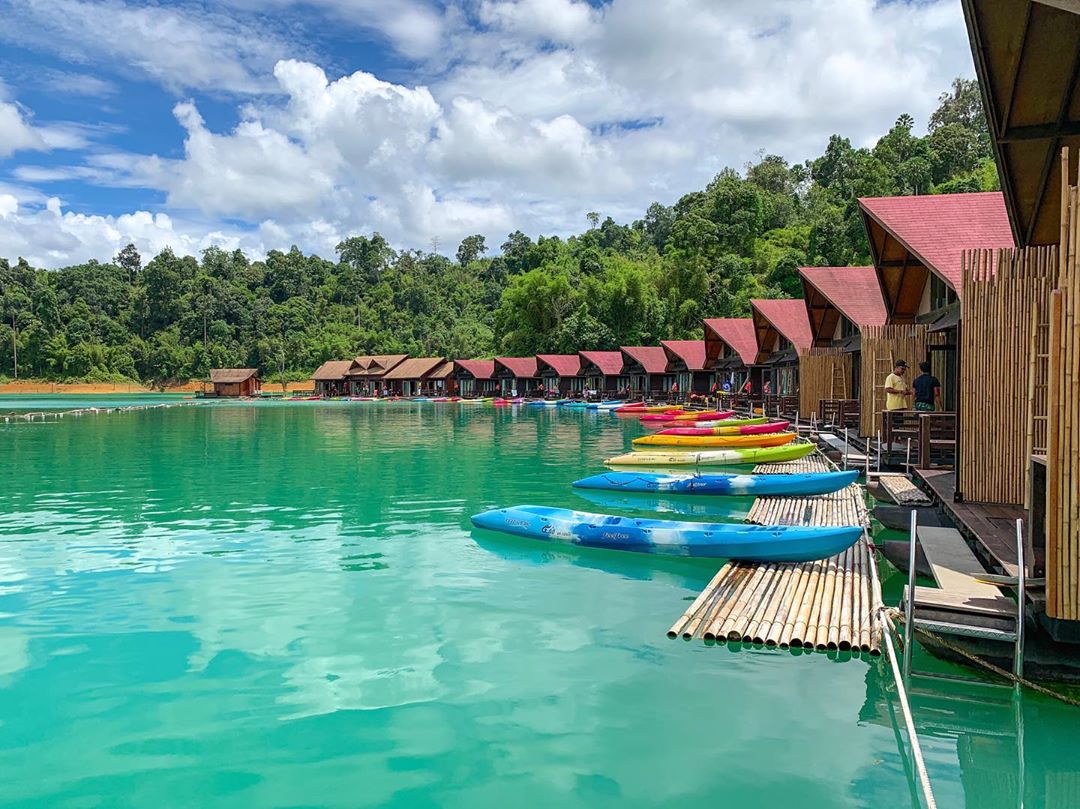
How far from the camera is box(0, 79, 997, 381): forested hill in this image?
5753cm

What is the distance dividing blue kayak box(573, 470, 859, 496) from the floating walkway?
12.4 ft

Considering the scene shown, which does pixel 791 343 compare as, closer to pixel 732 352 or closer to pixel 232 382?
pixel 732 352

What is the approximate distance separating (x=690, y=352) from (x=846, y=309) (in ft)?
76.4

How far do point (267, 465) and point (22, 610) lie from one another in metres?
13.4

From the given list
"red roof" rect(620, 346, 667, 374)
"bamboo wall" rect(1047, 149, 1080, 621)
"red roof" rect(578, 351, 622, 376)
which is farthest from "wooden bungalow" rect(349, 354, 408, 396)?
"bamboo wall" rect(1047, 149, 1080, 621)

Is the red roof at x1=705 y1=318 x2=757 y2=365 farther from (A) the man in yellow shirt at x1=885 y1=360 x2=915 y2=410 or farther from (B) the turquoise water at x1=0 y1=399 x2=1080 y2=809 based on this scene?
(B) the turquoise water at x1=0 y1=399 x2=1080 y2=809

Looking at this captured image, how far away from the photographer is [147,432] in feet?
114

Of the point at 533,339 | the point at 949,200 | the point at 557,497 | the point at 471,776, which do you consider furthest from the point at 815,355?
the point at 533,339

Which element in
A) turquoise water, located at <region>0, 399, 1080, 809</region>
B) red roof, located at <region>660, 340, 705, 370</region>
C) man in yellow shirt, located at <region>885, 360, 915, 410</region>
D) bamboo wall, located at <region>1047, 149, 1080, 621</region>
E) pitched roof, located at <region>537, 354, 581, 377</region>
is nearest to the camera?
turquoise water, located at <region>0, 399, 1080, 809</region>

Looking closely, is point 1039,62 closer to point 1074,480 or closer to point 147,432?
point 1074,480

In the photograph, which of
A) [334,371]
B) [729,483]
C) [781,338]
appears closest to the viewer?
[729,483]

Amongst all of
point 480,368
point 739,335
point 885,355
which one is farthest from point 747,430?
point 480,368

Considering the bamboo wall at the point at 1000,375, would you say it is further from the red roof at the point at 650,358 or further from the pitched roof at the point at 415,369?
the pitched roof at the point at 415,369

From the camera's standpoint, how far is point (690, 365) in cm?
4600
